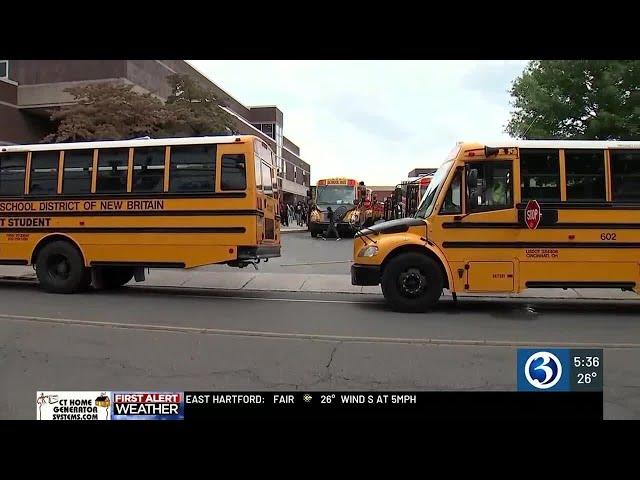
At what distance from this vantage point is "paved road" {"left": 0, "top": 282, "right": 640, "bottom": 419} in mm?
4680

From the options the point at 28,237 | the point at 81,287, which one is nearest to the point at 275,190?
the point at 81,287

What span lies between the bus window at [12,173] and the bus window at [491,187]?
8394 mm

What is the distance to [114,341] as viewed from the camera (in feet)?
20.2

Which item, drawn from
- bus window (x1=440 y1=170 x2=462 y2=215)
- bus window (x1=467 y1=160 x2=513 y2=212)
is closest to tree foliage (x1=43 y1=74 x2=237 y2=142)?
bus window (x1=440 y1=170 x2=462 y2=215)

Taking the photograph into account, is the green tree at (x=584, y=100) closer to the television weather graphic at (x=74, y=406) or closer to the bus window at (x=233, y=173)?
the bus window at (x=233, y=173)

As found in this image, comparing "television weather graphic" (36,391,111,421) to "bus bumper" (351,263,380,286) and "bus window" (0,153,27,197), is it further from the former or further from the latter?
Answer: "bus window" (0,153,27,197)

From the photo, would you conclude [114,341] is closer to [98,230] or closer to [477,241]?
[98,230]

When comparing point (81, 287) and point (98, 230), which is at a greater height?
point (98, 230)

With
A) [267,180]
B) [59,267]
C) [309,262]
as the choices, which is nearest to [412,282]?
[267,180]

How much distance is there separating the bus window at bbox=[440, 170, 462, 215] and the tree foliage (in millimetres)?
12110

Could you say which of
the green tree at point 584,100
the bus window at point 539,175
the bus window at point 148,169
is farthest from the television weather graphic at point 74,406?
the green tree at point 584,100

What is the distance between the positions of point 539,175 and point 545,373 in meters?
4.56

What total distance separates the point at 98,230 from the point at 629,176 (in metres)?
9.05

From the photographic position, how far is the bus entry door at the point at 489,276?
788 centimetres
